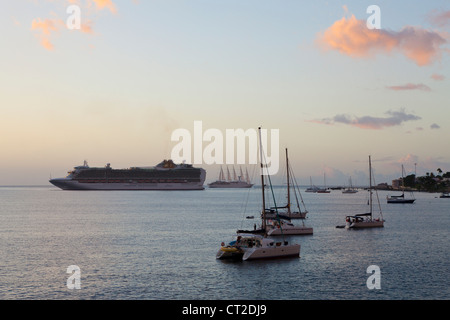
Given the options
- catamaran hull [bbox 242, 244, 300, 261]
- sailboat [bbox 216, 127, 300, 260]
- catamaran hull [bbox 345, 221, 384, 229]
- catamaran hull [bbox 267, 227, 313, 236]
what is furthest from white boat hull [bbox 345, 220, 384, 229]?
sailboat [bbox 216, 127, 300, 260]

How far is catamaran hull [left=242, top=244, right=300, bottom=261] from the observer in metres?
41.2

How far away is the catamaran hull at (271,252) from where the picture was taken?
41188mm

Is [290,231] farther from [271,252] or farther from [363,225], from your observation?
[271,252]

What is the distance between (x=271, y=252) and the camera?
42.0 metres

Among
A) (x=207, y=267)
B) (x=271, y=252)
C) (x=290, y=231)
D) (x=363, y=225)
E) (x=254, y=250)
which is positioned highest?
(x=254, y=250)

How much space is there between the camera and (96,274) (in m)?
35.8

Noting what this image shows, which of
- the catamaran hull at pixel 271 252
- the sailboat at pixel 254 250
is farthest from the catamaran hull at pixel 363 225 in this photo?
the sailboat at pixel 254 250

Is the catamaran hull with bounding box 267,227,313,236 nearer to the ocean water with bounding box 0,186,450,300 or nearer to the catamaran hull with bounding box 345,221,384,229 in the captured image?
the ocean water with bounding box 0,186,450,300

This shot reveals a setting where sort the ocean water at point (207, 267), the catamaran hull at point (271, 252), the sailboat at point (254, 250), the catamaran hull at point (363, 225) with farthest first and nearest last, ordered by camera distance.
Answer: the catamaran hull at point (363, 225) < the sailboat at point (254, 250) < the catamaran hull at point (271, 252) < the ocean water at point (207, 267)

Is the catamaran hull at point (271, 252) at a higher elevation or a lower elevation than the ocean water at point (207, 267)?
higher

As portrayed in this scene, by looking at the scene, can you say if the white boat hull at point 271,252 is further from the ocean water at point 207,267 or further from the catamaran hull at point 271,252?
the ocean water at point 207,267

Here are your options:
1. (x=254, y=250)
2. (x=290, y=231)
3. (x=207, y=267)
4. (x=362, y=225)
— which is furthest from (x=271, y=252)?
(x=362, y=225)
